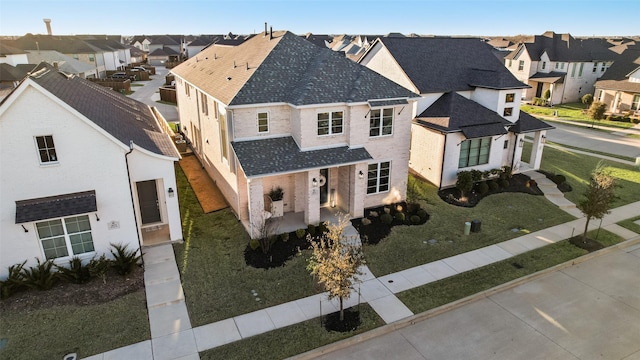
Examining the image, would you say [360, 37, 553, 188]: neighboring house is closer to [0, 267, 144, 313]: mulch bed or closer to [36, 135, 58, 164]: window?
[0, 267, 144, 313]: mulch bed

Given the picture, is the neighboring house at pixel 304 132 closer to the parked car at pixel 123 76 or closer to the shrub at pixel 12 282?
the shrub at pixel 12 282

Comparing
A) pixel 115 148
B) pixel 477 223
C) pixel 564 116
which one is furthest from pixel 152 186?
pixel 564 116

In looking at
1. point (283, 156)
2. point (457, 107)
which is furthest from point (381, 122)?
point (457, 107)

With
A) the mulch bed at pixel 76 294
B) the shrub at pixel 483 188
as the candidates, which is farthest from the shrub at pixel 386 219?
the mulch bed at pixel 76 294

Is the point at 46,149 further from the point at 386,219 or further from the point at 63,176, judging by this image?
the point at 386,219

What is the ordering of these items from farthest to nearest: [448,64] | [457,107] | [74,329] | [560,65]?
[560,65] → [448,64] → [457,107] → [74,329]

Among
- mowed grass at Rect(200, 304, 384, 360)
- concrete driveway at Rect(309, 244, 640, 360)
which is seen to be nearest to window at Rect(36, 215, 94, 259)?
mowed grass at Rect(200, 304, 384, 360)

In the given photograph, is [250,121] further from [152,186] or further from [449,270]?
[449,270]
